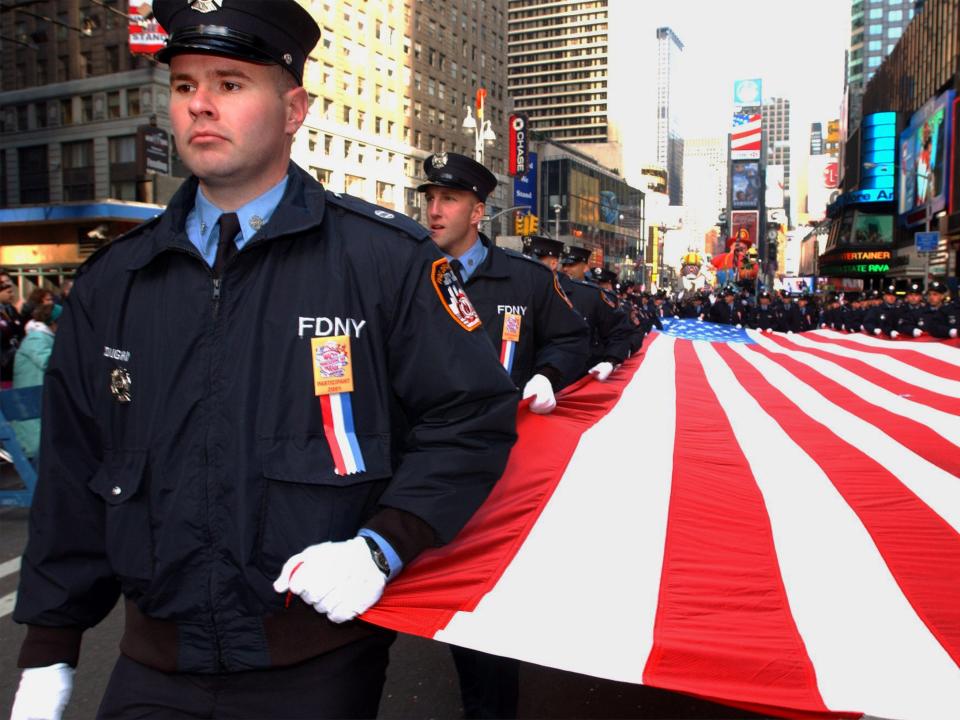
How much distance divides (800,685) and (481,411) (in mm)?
996

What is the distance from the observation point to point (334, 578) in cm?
176

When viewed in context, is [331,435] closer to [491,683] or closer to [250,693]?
[250,693]

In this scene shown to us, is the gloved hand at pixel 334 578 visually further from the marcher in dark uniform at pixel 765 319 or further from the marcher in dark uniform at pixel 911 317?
the marcher in dark uniform at pixel 765 319

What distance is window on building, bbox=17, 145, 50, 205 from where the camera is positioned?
162 feet

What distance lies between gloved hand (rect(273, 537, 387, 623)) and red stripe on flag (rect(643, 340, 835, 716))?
0.77 m

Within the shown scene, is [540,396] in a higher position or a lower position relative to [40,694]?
higher

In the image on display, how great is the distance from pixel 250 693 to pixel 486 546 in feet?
2.92

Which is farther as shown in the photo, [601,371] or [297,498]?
[601,371]

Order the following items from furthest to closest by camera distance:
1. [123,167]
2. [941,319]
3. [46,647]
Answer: [123,167]
[941,319]
[46,647]

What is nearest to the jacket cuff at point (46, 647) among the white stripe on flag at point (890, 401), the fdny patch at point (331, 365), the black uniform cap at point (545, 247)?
the fdny patch at point (331, 365)

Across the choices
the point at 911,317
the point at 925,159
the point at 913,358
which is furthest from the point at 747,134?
the point at 913,358

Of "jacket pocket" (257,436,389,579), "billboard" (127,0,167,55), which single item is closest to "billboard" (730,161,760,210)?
"billboard" (127,0,167,55)

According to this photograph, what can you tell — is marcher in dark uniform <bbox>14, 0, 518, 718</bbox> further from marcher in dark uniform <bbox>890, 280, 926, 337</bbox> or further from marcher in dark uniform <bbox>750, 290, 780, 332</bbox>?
marcher in dark uniform <bbox>750, 290, 780, 332</bbox>

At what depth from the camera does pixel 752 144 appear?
16325cm
